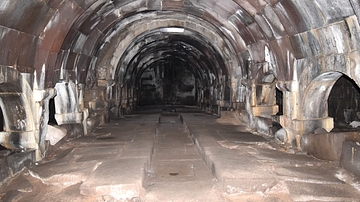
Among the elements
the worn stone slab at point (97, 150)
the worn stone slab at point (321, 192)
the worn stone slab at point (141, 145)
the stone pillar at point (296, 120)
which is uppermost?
the stone pillar at point (296, 120)

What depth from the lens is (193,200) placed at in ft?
12.1

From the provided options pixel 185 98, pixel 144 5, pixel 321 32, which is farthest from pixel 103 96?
pixel 185 98

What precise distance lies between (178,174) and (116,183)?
1.54 metres

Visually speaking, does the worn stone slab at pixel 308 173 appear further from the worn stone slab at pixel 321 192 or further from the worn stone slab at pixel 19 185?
the worn stone slab at pixel 19 185

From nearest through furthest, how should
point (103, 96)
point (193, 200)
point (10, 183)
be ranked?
1. point (193, 200)
2. point (10, 183)
3. point (103, 96)

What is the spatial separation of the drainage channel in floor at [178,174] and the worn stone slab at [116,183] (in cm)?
22

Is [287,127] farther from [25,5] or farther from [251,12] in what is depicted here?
[25,5]

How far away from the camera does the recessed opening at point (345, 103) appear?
953 centimetres

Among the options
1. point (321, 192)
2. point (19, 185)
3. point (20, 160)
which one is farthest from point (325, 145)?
point (20, 160)

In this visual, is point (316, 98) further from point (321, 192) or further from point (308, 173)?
point (321, 192)

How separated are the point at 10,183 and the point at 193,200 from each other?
2659 mm

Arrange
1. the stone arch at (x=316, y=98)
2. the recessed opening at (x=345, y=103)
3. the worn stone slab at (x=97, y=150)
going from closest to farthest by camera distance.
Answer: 1. the stone arch at (x=316, y=98)
2. the worn stone slab at (x=97, y=150)
3. the recessed opening at (x=345, y=103)

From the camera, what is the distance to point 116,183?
3.83 meters

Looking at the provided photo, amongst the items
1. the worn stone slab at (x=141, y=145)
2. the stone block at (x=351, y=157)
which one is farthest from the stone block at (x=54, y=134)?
the stone block at (x=351, y=157)
